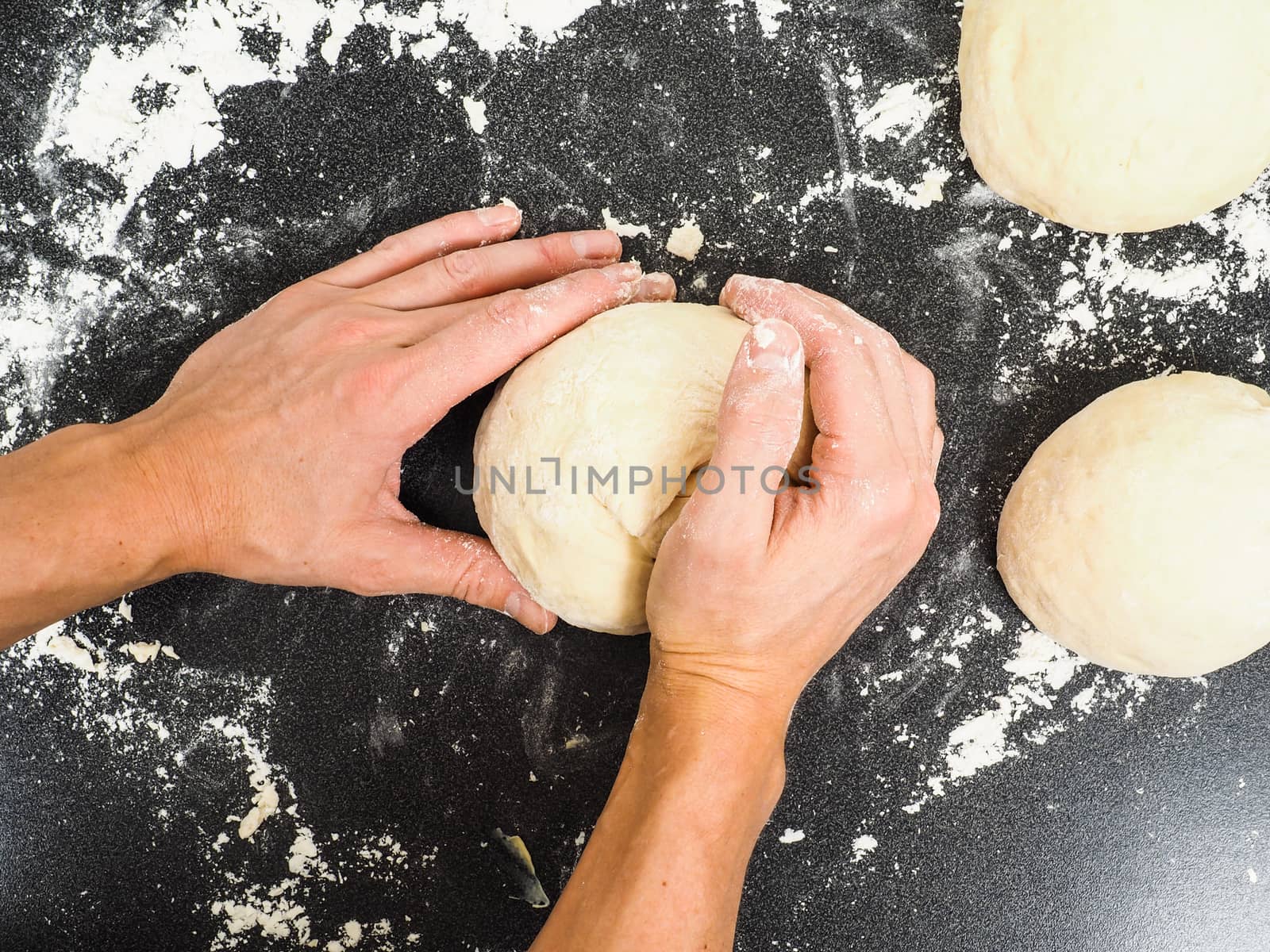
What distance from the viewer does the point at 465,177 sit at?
1649mm

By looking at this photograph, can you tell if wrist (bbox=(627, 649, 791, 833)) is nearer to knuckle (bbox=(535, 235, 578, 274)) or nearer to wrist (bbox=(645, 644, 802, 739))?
wrist (bbox=(645, 644, 802, 739))

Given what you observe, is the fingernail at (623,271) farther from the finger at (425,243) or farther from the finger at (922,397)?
the finger at (922,397)

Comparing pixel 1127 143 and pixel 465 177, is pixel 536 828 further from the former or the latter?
pixel 1127 143

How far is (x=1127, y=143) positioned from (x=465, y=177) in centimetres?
119

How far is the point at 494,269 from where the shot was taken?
1.48m

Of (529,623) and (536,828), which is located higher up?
(529,623)

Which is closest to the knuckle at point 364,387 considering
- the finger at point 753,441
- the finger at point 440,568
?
the finger at point 440,568

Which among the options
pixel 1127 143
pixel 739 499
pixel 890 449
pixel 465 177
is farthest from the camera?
pixel 465 177

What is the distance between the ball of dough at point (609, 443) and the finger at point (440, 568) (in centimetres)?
16

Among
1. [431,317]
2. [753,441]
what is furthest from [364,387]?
[753,441]

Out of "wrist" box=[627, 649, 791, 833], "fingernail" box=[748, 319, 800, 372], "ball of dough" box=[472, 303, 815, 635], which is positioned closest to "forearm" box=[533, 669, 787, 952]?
"wrist" box=[627, 649, 791, 833]

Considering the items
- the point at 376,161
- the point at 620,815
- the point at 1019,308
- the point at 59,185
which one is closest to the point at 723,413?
the point at 620,815

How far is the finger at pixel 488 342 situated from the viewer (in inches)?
50.7

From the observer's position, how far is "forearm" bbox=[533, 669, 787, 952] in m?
1.10
